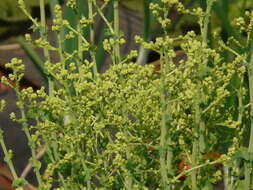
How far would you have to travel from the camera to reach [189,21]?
3.34m

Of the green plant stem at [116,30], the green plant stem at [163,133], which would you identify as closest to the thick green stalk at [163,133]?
the green plant stem at [163,133]

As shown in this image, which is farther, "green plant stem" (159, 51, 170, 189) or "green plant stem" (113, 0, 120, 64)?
"green plant stem" (113, 0, 120, 64)

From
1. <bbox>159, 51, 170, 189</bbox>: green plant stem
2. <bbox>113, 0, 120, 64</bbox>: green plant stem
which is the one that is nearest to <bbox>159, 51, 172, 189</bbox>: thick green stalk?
<bbox>159, 51, 170, 189</bbox>: green plant stem

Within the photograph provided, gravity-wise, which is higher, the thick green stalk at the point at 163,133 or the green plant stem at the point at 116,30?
the green plant stem at the point at 116,30

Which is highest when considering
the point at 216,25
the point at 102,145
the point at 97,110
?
the point at 97,110

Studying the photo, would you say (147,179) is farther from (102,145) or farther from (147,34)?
(147,34)

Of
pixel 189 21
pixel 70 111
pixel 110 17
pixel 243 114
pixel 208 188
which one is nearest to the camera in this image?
pixel 70 111

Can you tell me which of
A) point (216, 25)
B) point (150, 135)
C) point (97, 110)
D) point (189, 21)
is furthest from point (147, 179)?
point (216, 25)

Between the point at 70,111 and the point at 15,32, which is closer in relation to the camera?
the point at 70,111

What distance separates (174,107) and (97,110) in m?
0.21

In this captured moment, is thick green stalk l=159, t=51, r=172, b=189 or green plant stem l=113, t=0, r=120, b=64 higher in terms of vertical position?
green plant stem l=113, t=0, r=120, b=64

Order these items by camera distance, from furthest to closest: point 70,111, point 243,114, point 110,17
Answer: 1. point 110,17
2. point 243,114
3. point 70,111

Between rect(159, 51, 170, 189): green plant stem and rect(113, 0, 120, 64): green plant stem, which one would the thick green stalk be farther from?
rect(113, 0, 120, 64): green plant stem

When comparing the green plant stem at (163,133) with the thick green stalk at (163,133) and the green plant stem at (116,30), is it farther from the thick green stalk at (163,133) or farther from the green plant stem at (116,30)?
the green plant stem at (116,30)
